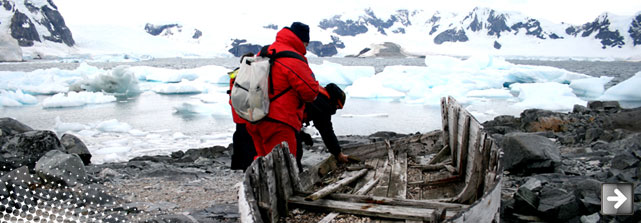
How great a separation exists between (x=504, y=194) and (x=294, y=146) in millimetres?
2326

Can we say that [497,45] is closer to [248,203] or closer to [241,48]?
[241,48]

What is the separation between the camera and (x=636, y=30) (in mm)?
147750

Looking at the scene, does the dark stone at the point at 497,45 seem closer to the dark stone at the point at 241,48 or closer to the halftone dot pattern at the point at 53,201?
the dark stone at the point at 241,48

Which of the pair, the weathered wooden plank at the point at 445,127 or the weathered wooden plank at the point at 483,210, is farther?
the weathered wooden plank at the point at 445,127

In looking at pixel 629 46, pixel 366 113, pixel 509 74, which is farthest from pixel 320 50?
pixel 366 113

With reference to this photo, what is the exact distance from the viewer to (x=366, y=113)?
14.8 m

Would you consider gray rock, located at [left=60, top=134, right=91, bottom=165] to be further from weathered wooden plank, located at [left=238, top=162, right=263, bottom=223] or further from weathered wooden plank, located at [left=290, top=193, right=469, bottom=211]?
weathered wooden plank, located at [left=238, top=162, right=263, bottom=223]

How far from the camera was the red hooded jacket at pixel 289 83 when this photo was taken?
301 centimetres

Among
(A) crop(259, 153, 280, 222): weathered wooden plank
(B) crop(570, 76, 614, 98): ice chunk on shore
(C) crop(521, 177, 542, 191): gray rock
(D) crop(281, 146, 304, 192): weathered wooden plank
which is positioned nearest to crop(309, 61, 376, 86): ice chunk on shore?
(B) crop(570, 76, 614, 98): ice chunk on shore

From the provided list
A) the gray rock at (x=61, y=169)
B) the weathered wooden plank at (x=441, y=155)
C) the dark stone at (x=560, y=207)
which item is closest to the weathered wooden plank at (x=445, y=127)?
the weathered wooden plank at (x=441, y=155)

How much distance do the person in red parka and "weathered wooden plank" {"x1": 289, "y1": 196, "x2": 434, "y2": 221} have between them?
497 mm

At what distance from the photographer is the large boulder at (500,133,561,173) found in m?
4.95

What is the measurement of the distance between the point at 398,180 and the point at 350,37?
613 ft

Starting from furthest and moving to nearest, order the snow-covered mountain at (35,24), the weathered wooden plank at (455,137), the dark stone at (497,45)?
the dark stone at (497,45), the snow-covered mountain at (35,24), the weathered wooden plank at (455,137)
